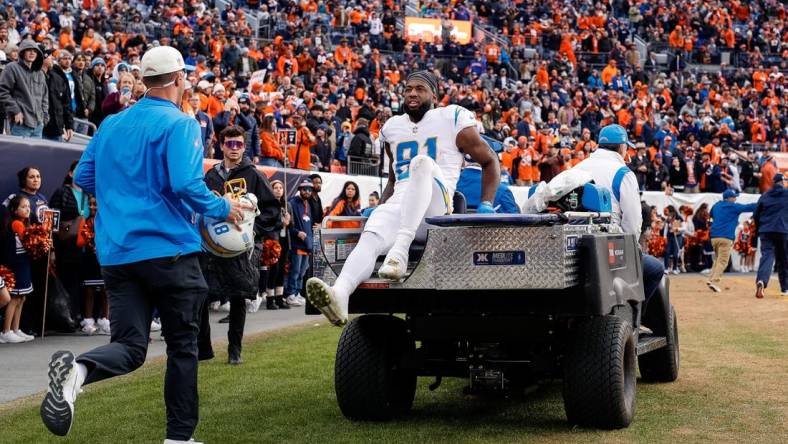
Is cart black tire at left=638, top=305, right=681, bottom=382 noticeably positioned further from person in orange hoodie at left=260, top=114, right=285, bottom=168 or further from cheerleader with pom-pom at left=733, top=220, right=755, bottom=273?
cheerleader with pom-pom at left=733, top=220, right=755, bottom=273

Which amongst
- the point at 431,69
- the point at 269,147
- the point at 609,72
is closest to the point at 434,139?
the point at 269,147

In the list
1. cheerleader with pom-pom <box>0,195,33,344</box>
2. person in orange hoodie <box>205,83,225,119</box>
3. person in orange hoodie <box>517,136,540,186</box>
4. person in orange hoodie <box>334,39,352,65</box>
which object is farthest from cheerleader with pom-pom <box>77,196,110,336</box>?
person in orange hoodie <box>334,39,352,65</box>

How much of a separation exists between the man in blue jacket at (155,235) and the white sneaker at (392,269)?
3.45 ft

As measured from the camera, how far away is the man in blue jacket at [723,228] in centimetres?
2205

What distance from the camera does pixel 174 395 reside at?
19.1 feet

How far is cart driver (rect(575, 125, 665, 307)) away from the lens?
334 inches

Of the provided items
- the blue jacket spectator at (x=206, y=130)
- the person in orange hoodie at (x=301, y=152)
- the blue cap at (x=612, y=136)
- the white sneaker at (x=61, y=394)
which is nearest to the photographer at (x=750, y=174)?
the person in orange hoodie at (x=301, y=152)

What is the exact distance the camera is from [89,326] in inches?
488

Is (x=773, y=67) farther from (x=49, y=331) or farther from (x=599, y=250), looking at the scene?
(x=599, y=250)

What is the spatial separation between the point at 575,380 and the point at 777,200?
14.2 metres

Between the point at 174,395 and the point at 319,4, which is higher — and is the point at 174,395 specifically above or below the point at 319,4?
below

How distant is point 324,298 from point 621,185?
3053 mm

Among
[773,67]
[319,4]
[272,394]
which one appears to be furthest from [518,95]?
[272,394]

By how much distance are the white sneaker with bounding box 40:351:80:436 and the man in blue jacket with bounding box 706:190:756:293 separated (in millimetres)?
18190
